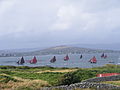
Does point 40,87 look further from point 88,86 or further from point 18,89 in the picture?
point 88,86

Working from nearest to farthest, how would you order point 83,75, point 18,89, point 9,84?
1. point 18,89
2. point 9,84
3. point 83,75

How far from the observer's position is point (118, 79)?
41.2 meters

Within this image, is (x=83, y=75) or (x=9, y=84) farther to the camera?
(x=83, y=75)

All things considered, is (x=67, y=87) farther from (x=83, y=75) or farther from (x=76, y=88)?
(x=83, y=75)

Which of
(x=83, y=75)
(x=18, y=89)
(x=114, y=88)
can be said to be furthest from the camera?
(x=83, y=75)

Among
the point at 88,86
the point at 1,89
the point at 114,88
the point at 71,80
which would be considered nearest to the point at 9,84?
the point at 1,89

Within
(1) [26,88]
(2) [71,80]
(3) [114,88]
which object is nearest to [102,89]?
(3) [114,88]

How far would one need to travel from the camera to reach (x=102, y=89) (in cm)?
3281

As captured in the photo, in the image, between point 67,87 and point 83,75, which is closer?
point 67,87

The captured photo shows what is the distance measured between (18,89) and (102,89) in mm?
9785

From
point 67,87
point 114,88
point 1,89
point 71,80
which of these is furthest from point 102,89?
point 1,89

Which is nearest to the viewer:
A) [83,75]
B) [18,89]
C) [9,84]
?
[18,89]

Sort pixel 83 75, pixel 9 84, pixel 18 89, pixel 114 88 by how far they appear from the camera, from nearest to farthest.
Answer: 1. pixel 114 88
2. pixel 18 89
3. pixel 9 84
4. pixel 83 75

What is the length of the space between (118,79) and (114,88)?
901 centimetres
